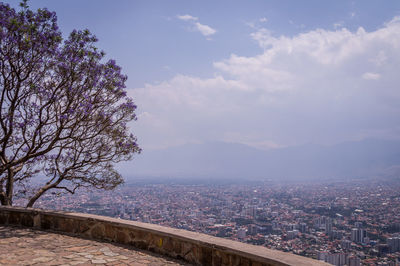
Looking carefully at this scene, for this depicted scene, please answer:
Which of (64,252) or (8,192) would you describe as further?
(8,192)

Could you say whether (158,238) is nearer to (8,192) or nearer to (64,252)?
(64,252)

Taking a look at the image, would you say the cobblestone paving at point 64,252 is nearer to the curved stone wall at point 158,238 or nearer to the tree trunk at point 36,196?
the curved stone wall at point 158,238

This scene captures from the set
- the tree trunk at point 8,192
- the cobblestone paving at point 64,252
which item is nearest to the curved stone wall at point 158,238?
the cobblestone paving at point 64,252

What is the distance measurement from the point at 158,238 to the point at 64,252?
164cm

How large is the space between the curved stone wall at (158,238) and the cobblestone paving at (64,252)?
19 centimetres

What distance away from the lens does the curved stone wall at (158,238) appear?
3.68m

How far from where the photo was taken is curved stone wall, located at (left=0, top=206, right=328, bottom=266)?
3680 millimetres

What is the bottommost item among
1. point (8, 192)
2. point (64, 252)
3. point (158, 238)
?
point (64, 252)

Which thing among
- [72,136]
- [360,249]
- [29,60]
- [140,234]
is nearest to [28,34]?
[29,60]

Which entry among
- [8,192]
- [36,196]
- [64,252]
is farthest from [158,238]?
[8,192]

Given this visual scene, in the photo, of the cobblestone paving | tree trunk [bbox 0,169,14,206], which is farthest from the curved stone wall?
tree trunk [bbox 0,169,14,206]

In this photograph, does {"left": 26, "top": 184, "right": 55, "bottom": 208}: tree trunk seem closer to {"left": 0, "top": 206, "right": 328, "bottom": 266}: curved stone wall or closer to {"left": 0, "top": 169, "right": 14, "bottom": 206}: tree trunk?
{"left": 0, "top": 169, "right": 14, "bottom": 206}: tree trunk

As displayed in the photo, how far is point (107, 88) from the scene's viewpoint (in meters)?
8.59

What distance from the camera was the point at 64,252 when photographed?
505cm
